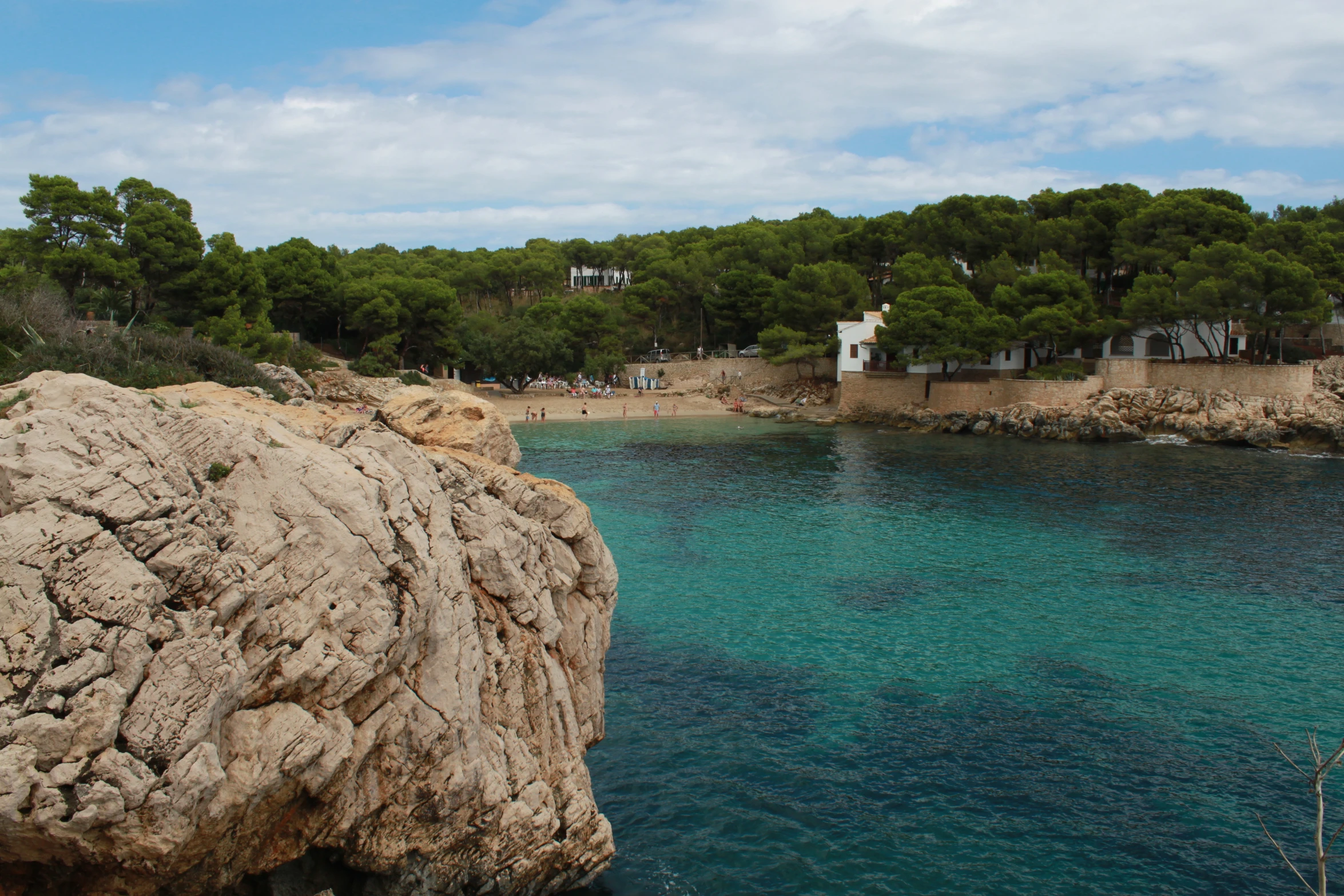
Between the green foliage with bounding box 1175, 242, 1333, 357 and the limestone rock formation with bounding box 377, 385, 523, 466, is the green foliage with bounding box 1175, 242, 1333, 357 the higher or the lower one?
the higher one

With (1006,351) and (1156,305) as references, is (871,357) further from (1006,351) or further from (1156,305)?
(1156,305)

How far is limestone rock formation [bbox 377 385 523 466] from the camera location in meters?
12.6

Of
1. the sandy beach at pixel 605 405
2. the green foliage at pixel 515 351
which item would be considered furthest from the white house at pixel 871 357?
the green foliage at pixel 515 351

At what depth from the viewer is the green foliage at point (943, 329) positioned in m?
59.2

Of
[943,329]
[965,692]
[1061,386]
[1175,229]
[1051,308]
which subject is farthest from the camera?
[1175,229]

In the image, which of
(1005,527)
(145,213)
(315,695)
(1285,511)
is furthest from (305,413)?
(145,213)

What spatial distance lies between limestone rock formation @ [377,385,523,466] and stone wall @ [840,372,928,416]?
52483 mm

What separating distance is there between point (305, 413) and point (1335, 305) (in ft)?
236

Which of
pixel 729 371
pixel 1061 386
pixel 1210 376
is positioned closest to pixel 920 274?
pixel 1061 386

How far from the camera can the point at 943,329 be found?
196 feet

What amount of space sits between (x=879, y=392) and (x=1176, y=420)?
19128 millimetres

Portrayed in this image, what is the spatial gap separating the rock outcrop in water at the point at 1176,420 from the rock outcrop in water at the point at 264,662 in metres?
49.7

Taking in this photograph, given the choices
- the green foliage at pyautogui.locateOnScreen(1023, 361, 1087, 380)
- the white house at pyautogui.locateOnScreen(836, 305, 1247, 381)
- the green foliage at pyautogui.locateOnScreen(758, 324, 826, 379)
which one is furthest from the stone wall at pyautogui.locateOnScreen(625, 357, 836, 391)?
the green foliage at pyautogui.locateOnScreen(1023, 361, 1087, 380)

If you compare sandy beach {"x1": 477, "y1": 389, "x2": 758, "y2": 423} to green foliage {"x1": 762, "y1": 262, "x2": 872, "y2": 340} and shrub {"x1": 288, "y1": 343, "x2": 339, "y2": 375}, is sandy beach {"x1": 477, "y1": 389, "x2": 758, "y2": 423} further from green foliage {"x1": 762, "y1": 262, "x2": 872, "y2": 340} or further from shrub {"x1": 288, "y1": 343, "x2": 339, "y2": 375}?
shrub {"x1": 288, "y1": 343, "x2": 339, "y2": 375}
